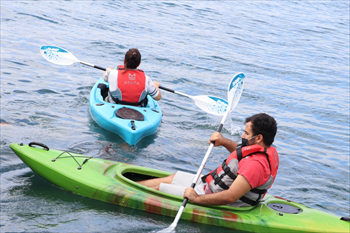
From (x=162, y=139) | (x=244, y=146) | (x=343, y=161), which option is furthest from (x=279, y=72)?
(x=244, y=146)

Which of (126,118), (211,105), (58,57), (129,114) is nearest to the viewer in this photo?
(126,118)

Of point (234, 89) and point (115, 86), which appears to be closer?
point (234, 89)

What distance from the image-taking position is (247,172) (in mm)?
3062

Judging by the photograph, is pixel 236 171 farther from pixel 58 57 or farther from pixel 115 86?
pixel 58 57

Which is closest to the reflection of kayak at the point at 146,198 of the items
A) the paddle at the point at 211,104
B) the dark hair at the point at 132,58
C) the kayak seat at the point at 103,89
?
the dark hair at the point at 132,58

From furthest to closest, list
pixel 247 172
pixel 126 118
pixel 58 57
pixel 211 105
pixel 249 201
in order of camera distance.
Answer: pixel 58 57 < pixel 211 105 < pixel 126 118 < pixel 249 201 < pixel 247 172

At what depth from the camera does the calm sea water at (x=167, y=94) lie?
12.3 ft

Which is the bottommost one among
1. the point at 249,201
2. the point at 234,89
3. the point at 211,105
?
the point at 211,105

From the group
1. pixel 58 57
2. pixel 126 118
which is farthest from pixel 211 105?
pixel 58 57

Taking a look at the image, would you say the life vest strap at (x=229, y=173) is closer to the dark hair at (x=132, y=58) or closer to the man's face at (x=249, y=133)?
the man's face at (x=249, y=133)

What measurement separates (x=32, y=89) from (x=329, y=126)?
18.9ft

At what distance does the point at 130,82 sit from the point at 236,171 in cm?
275

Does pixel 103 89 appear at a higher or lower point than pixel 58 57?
lower

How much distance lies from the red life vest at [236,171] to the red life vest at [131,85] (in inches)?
98.7
